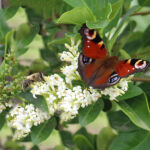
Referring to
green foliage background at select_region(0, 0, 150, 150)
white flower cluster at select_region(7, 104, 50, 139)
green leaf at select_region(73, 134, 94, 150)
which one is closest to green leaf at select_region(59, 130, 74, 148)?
green foliage background at select_region(0, 0, 150, 150)

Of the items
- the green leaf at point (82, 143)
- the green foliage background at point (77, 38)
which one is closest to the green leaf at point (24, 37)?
the green foliage background at point (77, 38)

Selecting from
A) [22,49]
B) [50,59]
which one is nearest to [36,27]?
[22,49]

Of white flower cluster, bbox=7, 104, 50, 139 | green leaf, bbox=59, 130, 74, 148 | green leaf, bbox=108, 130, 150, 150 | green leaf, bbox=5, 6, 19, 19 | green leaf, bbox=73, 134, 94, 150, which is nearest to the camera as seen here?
white flower cluster, bbox=7, 104, 50, 139

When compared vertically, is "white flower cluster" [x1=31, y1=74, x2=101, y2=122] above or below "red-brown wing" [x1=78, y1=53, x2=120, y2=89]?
below

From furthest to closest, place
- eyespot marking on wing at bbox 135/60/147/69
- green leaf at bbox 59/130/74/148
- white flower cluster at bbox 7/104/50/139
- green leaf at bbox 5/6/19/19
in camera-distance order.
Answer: green leaf at bbox 59/130/74/148 < green leaf at bbox 5/6/19/19 < white flower cluster at bbox 7/104/50/139 < eyespot marking on wing at bbox 135/60/147/69

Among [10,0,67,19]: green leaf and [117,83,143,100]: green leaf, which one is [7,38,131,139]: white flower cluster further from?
[10,0,67,19]: green leaf

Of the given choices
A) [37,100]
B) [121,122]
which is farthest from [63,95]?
[121,122]

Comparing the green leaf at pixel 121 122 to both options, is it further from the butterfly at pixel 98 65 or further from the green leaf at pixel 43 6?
the green leaf at pixel 43 6
